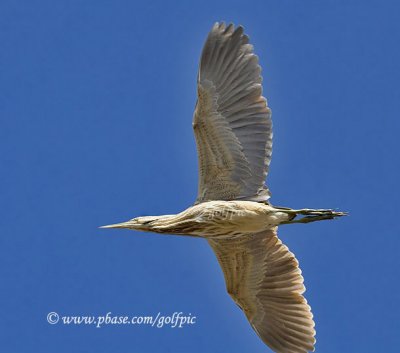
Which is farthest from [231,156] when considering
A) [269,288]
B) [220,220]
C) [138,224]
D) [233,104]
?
[269,288]

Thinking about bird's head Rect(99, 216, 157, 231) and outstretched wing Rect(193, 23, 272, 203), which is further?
bird's head Rect(99, 216, 157, 231)

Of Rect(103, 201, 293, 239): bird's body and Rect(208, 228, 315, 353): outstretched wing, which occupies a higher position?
Rect(103, 201, 293, 239): bird's body

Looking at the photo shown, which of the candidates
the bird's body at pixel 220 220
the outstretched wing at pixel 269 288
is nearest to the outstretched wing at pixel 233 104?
the bird's body at pixel 220 220

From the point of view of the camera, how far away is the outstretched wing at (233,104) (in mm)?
9375

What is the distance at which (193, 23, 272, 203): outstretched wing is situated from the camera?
938 centimetres

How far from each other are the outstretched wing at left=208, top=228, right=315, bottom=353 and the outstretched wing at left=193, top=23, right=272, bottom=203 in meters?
0.77

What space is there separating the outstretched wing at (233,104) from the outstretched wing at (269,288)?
30.4 inches

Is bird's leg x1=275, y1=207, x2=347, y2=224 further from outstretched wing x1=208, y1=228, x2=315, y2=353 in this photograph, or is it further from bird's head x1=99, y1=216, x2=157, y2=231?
bird's head x1=99, y1=216, x2=157, y2=231

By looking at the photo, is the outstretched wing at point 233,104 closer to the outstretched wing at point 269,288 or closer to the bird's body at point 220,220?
the bird's body at point 220,220

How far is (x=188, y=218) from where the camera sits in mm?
9594

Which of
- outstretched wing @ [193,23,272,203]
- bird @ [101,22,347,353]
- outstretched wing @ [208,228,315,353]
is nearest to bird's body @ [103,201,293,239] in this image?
bird @ [101,22,347,353]

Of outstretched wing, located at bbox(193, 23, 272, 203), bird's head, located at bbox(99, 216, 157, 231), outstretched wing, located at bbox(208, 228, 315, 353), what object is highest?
outstretched wing, located at bbox(193, 23, 272, 203)

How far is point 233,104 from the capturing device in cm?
943

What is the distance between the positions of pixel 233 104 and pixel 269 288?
2053 millimetres
